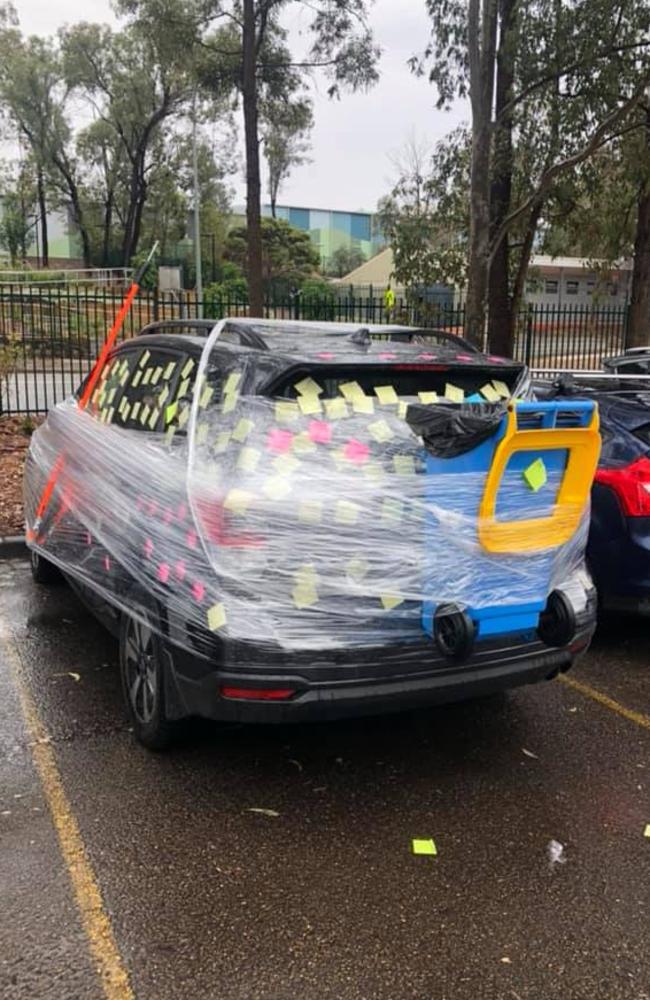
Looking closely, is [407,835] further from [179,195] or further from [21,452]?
[179,195]

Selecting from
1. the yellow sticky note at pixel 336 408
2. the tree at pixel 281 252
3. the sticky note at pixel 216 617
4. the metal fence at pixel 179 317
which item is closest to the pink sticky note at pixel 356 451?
the yellow sticky note at pixel 336 408

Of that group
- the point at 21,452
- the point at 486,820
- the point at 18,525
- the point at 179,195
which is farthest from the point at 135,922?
the point at 179,195

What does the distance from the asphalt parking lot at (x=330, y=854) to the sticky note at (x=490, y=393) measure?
1.44m

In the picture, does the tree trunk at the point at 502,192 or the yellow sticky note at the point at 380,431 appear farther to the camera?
the tree trunk at the point at 502,192

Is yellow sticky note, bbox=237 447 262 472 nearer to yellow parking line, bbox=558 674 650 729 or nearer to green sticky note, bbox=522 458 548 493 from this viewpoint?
green sticky note, bbox=522 458 548 493

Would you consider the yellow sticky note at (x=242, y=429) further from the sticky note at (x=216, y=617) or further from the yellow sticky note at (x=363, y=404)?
the sticky note at (x=216, y=617)

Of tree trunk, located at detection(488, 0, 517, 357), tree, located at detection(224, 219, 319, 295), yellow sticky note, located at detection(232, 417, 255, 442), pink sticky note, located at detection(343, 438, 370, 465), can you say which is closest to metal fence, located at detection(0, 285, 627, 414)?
tree trunk, located at detection(488, 0, 517, 357)

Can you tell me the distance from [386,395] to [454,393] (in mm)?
330

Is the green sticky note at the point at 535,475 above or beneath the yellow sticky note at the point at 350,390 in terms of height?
beneath

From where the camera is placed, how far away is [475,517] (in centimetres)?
299

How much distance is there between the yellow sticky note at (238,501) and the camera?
2.80 metres

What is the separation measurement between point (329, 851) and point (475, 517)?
4.01 feet

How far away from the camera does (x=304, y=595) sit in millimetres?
2852

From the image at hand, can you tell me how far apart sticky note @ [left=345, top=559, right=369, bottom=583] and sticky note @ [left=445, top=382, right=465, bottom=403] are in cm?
80
